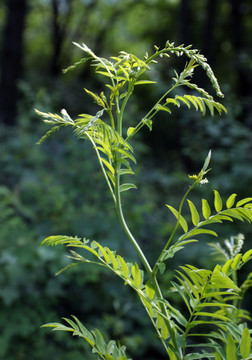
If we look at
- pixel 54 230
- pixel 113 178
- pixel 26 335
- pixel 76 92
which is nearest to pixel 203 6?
pixel 76 92

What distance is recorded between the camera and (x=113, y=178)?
2.52ft

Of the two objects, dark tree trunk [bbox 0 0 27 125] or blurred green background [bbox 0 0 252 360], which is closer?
blurred green background [bbox 0 0 252 360]

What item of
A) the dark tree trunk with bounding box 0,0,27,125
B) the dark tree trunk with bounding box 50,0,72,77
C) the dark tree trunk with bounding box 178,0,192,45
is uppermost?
the dark tree trunk with bounding box 178,0,192,45

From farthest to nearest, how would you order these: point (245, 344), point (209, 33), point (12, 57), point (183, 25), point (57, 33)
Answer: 1. point (57, 33)
2. point (209, 33)
3. point (183, 25)
4. point (12, 57)
5. point (245, 344)

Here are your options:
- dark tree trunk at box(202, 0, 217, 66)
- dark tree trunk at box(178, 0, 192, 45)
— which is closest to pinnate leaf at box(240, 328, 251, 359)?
dark tree trunk at box(178, 0, 192, 45)

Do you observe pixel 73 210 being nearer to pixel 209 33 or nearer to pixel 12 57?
pixel 12 57

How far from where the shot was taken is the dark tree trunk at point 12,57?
198 inches

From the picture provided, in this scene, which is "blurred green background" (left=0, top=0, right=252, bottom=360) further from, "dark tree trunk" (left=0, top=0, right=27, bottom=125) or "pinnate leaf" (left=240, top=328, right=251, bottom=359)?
"pinnate leaf" (left=240, top=328, right=251, bottom=359)

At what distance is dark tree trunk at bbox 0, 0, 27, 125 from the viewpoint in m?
5.02

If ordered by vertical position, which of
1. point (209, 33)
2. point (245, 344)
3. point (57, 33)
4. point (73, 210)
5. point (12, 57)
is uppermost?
point (245, 344)

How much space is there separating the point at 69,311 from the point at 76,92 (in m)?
6.42

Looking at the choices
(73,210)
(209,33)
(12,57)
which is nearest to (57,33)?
(209,33)

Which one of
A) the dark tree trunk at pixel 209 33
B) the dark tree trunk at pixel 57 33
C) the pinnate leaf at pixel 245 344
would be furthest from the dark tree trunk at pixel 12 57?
the dark tree trunk at pixel 57 33

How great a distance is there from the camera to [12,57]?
16.9ft
